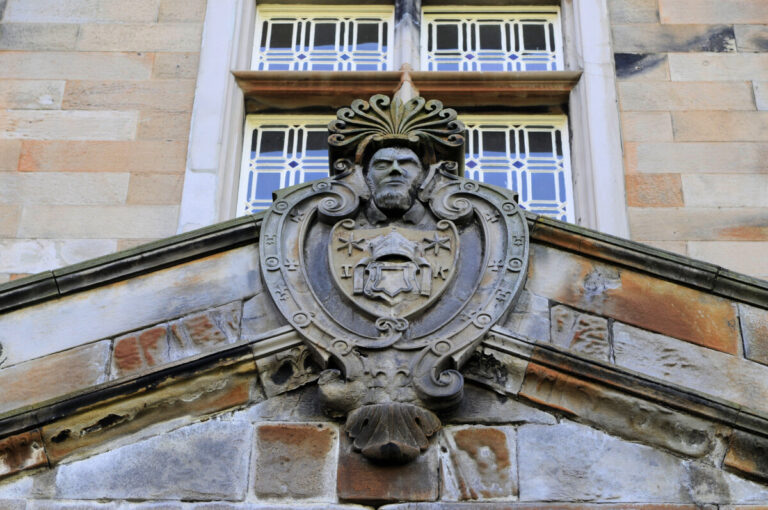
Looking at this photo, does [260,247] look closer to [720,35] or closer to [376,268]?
[376,268]

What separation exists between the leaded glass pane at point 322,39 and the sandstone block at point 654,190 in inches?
83.7

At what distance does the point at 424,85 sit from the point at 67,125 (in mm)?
2524

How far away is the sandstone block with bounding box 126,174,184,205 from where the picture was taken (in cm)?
943

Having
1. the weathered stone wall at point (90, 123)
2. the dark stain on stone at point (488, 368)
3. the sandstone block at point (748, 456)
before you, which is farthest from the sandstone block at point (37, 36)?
the sandstone block at point (748, 456)

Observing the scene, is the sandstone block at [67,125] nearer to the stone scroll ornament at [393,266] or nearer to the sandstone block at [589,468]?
the stone scroll ornament at [393,266]

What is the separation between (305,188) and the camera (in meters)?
7.07

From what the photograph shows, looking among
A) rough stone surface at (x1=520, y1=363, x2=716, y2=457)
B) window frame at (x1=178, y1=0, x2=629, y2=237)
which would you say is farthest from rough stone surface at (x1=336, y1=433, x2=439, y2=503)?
window frame at (x1=178, y1=0, x2=629, y2=237)

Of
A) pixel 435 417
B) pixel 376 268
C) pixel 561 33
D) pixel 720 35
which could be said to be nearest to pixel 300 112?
pixel 561 33

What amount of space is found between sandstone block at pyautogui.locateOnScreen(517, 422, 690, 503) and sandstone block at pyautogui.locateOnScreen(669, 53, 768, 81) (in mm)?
4458

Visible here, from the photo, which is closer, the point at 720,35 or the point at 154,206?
the point at 154,206

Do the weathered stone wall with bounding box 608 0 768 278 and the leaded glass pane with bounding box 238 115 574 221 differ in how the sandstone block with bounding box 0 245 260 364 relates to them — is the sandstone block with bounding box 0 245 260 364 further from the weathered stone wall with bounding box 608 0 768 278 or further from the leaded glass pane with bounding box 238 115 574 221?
the weathered stone wall with bounding box 608 0 768 278

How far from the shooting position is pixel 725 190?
9.43 m

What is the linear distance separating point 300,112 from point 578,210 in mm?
2184

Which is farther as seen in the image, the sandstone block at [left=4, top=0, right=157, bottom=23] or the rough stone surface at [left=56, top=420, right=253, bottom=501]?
the sandstone block at [left=4, top=0, right=157, bottom=23]
